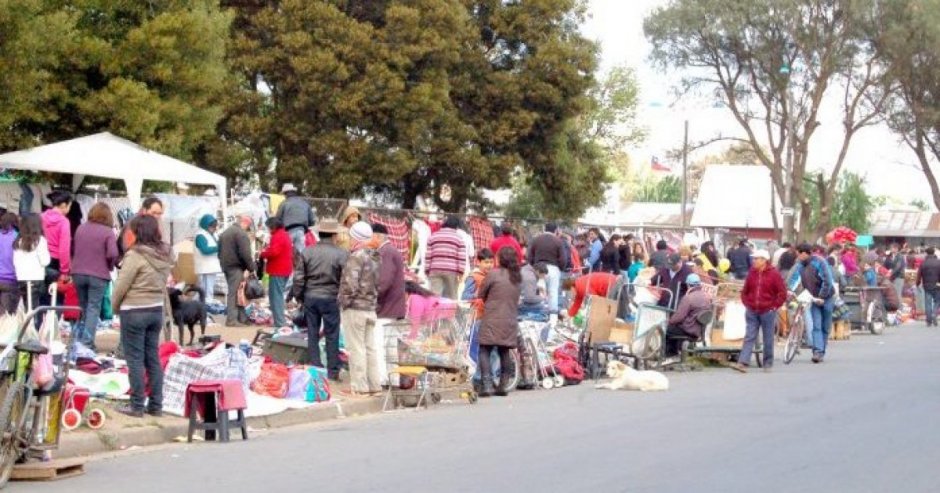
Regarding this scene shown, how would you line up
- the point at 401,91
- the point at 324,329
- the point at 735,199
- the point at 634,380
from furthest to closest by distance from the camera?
the point at 735,199 → the point at 401,91 → the point at 634,380 → the point at 324,329

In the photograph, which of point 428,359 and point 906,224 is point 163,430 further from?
point 906,224

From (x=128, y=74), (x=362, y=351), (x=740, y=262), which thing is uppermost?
(x=128, y=74)

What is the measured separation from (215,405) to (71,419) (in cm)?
138

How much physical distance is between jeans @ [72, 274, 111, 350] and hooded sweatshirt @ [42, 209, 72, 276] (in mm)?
1297

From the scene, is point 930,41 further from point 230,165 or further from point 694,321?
point 694,321

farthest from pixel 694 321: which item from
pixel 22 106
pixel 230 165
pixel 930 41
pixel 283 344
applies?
pixel 930 41

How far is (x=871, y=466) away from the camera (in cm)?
1269

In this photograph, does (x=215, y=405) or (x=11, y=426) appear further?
(x=215, y=405)

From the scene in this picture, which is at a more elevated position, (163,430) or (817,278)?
(817,278)

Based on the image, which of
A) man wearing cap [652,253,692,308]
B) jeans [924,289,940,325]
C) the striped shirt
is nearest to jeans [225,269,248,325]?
the striped shirt

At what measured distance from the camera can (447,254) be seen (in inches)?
975

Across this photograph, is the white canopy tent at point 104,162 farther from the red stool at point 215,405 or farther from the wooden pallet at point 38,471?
the wooden pallet at point 38,471

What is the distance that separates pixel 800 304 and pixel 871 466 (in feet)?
45.3

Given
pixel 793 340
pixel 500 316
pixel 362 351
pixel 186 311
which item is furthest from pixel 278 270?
pixel 793 340
